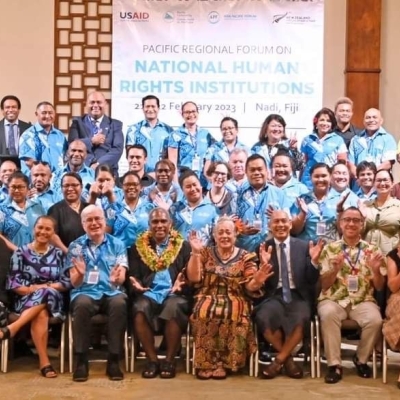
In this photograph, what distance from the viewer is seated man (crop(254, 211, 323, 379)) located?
4.42 meters

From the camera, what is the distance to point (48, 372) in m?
4.37

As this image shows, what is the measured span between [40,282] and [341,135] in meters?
2.80

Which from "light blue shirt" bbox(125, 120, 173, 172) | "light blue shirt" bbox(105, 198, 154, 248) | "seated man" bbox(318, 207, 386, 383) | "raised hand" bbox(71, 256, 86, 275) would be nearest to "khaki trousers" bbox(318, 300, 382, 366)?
"seated man" bbox(318, 207, 386, 383)

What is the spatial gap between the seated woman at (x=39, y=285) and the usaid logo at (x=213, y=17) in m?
3.69

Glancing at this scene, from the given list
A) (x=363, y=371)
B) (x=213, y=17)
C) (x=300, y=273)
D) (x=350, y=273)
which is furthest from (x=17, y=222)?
(x=213, y=17)

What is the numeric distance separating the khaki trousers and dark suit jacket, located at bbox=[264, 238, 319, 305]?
0.16m

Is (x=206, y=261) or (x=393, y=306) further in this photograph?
(x=206, y=261)

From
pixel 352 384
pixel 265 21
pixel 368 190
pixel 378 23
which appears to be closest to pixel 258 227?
pixel 368 190

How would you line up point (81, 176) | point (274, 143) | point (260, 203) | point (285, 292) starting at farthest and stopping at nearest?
point (274, 143) < point (81, 176) < point (260, 203) < point (285, 292)

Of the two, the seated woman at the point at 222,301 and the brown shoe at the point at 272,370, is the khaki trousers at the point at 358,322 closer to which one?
the brown shoe at the point at 272,370

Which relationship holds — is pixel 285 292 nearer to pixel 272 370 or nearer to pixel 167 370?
pixel 272 370

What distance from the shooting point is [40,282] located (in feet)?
15.0

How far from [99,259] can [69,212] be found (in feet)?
1.76

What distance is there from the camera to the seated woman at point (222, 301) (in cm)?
439
